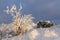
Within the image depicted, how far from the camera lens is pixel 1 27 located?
1043 cm

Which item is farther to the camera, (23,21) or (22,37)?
(23,21)

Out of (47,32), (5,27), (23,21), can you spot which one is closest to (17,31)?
(23,21)

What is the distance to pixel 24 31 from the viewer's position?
8.85 meters

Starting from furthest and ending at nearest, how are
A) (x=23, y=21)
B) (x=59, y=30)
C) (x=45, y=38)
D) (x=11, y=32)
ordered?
(x=11, y=32) → (x=23, y=21) → (x=59, y=30) → (x=45, y=38)

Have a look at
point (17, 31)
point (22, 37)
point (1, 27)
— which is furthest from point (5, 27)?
point (22, 37)

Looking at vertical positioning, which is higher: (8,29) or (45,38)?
(8,29)

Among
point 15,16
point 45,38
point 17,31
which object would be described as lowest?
point 45,38

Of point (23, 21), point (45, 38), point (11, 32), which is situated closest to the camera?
point (45, 38)

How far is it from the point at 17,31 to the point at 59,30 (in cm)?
229

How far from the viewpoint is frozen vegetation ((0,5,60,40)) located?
24.8 feet

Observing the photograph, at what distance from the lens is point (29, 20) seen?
9.65 meters

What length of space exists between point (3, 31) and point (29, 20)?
1.42 metres

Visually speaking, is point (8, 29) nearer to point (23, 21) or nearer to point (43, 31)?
point (23, 21)

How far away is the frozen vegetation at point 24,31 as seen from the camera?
24.8 feet
